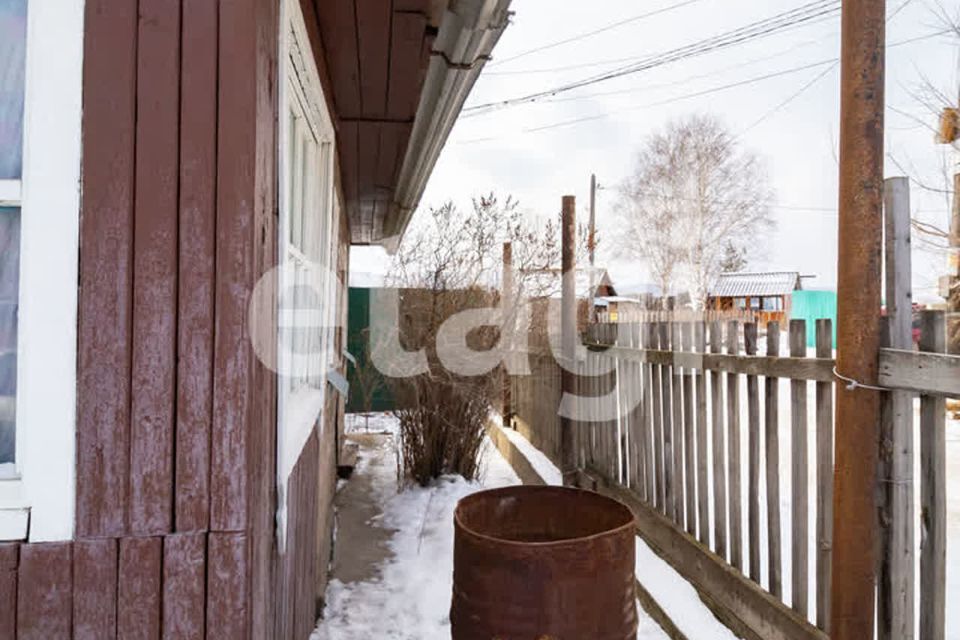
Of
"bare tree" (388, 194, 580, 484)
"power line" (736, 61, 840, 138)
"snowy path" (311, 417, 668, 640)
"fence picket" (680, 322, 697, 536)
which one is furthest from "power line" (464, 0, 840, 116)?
"snowy path" (311, 417, 668, 640)

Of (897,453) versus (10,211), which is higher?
(10,211)

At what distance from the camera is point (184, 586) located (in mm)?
1197

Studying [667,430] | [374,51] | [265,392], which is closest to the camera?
[265,392]

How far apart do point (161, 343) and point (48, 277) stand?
0.23m

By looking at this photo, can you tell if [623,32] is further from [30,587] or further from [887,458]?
[30,587]

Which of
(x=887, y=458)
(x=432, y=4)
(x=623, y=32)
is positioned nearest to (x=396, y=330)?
(x=432, y=4)

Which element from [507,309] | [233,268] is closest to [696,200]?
[507,309]

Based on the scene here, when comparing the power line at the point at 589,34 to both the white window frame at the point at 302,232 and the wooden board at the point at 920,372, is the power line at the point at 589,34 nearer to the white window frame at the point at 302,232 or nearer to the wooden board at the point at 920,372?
the white window frame at the point at 302,232

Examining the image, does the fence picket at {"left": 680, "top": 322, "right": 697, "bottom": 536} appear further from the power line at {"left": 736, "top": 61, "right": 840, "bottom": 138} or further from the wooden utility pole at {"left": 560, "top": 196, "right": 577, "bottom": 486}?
the power line at {"left": 736, "top": 61, "right": 840, "bottom": 138}

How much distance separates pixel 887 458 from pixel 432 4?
6.73 ft

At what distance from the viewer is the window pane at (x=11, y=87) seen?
1184 millimetres

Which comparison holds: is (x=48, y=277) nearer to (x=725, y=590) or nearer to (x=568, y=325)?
(x=725, y=590)

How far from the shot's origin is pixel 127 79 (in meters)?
1.19

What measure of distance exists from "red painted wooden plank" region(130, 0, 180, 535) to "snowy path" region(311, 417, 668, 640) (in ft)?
6.53
